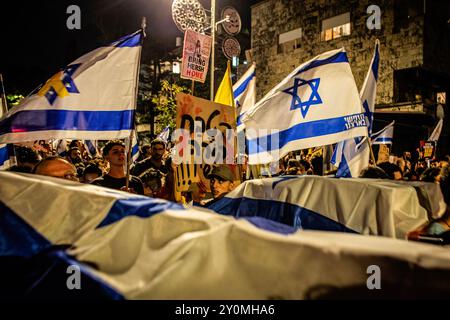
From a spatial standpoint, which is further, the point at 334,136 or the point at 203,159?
the point at 203,159

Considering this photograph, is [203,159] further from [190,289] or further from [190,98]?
[190,289]

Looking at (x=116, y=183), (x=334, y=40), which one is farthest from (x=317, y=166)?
(x=334, y=40)

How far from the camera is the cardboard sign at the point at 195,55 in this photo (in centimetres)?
763

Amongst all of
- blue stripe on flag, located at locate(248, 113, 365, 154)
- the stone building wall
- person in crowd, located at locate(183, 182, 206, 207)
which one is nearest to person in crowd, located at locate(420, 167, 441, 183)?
blue stripe on flag, located at locate(248, 113, 365, 154)

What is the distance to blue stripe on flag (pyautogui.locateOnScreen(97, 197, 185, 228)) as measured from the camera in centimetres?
174

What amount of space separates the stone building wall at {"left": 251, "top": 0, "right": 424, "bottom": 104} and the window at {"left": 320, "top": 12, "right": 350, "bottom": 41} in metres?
0.26

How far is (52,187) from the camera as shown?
2.04 meters

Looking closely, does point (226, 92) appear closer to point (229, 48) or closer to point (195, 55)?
point (195, 55)

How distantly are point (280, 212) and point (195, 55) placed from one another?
557 cm

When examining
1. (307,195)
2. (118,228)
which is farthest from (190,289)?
(307,195)

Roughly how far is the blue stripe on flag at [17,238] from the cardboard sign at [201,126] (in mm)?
2646

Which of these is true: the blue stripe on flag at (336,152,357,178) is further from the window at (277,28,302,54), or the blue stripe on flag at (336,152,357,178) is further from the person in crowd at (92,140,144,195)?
the window at (277,28,302,54)

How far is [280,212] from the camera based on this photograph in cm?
326
